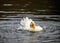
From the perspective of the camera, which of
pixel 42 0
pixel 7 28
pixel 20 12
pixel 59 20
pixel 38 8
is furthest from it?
pixel 42 0

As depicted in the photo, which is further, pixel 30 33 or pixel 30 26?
pixel 30 26

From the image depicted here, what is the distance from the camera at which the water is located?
3.87 meters

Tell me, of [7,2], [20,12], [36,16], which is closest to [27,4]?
[7,2]

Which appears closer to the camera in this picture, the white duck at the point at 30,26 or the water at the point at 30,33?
the water at the point at 30,33

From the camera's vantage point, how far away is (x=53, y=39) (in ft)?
12.9

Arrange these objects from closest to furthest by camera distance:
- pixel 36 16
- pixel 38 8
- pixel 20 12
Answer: pixel 36 16, pixel 20 12, pixel 38 8

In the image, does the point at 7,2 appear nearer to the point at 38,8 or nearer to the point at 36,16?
the point at 38,8

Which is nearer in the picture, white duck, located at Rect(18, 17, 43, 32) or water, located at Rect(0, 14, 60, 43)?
water, located at Rect(0, 14, 60, 43)

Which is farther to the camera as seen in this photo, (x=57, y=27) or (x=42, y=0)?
(x=42, y=0)

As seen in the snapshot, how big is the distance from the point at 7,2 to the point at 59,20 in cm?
230

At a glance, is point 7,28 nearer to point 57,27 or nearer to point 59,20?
point 57,27

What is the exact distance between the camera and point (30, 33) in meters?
4.24

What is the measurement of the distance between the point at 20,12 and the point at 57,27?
65.8 inches

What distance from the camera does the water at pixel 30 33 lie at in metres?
3.87
